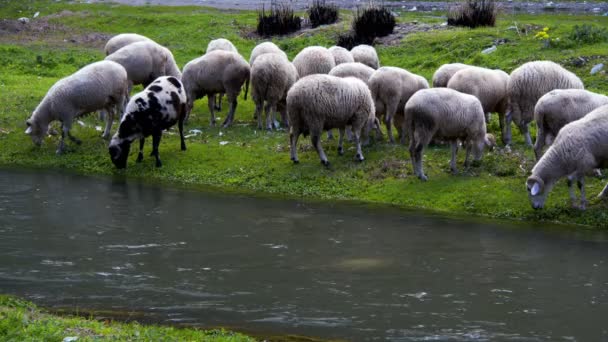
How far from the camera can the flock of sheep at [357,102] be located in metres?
15.5

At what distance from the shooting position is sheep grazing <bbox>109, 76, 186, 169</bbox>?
18.9 meters

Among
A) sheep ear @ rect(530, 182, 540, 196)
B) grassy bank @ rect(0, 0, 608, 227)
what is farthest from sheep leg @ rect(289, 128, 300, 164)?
sheep ear @ rect(530, 182, 540, 196)

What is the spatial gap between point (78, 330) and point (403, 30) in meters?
23.9

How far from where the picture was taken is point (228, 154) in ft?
63.7

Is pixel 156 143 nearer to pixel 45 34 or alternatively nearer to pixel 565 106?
pixel 565 106

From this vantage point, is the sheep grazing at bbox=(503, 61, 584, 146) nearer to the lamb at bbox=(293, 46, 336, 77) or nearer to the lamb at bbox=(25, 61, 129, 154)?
the lamb at bbox=(293, 46, 336, 77)

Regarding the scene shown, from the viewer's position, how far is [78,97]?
65.4 feet

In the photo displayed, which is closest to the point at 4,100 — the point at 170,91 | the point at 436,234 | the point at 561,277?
the point at 170,91

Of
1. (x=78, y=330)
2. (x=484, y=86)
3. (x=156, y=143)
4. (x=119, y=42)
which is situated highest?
(x=119, y=42)

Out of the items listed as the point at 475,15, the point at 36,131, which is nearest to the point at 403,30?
the point at 475,15

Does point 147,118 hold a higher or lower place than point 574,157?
lower

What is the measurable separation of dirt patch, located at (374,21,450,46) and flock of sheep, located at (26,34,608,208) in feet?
24.0

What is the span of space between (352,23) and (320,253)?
19223 millimetres

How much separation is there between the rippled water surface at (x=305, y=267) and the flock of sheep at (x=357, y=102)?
1.88m
